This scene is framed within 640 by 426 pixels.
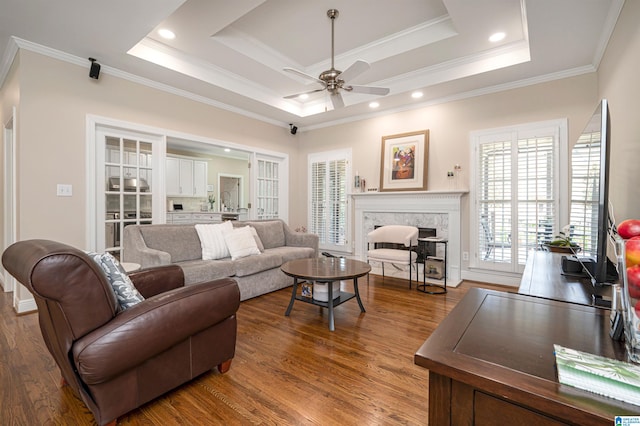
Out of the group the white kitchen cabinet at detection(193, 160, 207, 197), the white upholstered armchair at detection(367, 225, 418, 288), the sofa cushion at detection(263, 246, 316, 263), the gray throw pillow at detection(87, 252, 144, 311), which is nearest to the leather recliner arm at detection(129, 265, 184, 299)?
the gray throw pillow at detection(87, 252, 144, 311)

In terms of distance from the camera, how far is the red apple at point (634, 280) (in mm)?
678

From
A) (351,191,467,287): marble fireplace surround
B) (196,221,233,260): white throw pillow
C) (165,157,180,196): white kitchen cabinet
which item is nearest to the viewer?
(196,221,233,260): white throw pillow

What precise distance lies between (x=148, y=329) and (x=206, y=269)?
Answer: 1.67m

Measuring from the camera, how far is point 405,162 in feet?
15.7

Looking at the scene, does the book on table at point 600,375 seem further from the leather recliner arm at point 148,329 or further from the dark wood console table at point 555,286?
the leather recliner arm at point 148,329

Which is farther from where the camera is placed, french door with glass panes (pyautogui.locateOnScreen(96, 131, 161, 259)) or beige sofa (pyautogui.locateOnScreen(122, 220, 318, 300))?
french door with glass panes (pyautogui.locateOnScreen(96, 131, 161, 259))

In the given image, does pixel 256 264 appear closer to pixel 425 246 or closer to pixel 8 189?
pixel 425 246

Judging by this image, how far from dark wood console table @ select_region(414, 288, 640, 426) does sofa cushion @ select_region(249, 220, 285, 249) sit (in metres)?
3.59

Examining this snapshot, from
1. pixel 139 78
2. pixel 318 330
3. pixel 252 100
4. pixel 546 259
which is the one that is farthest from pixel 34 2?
pixel 546 259

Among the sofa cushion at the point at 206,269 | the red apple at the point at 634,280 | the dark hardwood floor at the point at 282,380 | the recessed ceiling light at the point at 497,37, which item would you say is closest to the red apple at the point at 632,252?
the red apple at the point at 634,280

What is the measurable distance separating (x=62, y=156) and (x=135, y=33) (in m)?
1.54

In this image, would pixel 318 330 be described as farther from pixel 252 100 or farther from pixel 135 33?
pixel 252 100

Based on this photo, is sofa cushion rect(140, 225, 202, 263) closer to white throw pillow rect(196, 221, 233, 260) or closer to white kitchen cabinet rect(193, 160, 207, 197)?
white throw pillow rect(196, 221, 233, 260)

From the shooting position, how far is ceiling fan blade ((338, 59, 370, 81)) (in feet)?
8.68
